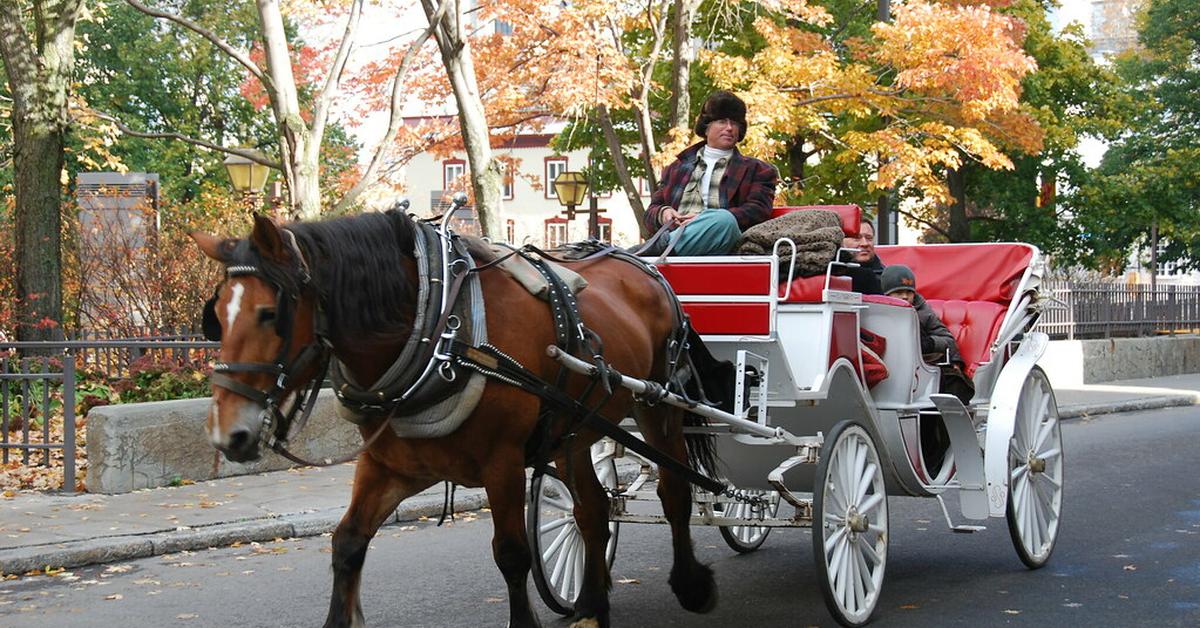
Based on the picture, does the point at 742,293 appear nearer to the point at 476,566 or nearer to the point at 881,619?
the point at 881,619

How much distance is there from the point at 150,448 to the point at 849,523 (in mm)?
6365

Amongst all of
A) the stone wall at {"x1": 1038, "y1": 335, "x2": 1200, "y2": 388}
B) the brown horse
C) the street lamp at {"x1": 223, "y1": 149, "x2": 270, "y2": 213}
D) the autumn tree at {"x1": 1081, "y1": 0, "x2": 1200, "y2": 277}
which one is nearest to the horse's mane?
the brown horse

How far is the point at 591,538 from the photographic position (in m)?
6.41

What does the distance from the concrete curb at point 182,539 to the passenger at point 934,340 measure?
4044 mm

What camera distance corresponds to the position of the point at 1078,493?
37.2 ft

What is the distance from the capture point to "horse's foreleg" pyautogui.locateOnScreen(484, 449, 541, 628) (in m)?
5.26

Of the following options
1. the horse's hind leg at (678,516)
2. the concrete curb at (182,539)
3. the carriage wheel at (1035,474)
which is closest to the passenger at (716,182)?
the horse's hind leg at (678,516)

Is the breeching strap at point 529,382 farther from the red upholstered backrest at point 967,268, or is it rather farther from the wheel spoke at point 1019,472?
the red upholstered backrest at point 967,268

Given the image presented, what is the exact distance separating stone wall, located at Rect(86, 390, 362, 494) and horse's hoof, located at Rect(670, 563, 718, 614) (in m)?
4.73

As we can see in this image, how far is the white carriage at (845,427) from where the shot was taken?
6680 millimetres

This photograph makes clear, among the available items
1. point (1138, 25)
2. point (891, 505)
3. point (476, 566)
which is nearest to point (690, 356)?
point (476, 566)

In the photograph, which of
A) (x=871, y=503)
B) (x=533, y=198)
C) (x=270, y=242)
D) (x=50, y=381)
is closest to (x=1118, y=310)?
(x=50, y=381)

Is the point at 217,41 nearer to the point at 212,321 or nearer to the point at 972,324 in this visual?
the point at 972,324


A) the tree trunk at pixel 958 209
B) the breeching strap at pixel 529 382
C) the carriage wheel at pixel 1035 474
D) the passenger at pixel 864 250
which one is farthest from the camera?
the tree trunk at pixel 958 209
